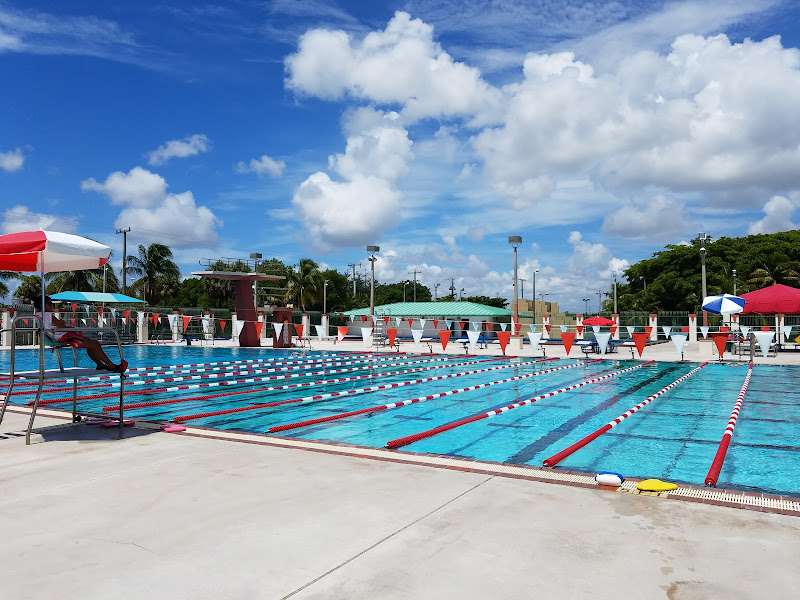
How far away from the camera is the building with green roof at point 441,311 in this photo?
5275 cm

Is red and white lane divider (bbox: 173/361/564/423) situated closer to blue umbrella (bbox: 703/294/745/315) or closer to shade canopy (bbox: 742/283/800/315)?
blue umbrella (bbox: 703/294/745/315)

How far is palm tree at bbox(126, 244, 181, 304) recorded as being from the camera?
2159 inches

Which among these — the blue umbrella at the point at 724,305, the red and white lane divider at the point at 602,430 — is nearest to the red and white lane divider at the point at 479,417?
the red and white lane divider at the point at 602,430

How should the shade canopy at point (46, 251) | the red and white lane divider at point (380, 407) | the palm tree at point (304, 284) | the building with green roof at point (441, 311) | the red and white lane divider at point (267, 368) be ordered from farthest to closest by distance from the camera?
the palm tree at point (304, 284) → the building with green roof at point (441, 311) → the red and white lane divider at point (267, 368) → the red and white lane divider at point (380, 407) → the shade canopy at point (46, 251)

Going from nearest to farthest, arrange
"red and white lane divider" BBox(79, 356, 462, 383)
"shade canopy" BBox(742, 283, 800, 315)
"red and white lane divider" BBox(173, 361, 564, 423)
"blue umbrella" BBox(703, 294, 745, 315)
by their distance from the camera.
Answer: "red and white lane divider" BBox(173, 361, 564, 423), "red and white lane divider" BBox(79, 356, 462, 383), "blue umbrella" BBox(703, 294, 745, 315), "shade canopy" BBox(742, 283, 800, 315)

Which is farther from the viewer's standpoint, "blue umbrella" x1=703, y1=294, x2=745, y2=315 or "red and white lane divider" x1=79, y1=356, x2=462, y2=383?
"blue umbrella" x1=703, y1=294, x2=745, y2=315

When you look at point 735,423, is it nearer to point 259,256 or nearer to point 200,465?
point 200,465

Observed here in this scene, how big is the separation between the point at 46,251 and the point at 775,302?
24970 mm

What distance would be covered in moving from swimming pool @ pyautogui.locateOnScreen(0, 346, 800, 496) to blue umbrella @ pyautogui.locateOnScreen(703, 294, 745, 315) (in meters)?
2.75

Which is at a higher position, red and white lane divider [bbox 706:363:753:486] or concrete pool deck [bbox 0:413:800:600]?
concrete pool deck [bbox 0:413:800:600]

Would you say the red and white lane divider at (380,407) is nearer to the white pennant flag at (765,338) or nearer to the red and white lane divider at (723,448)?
the red and white lane divider at (723,448)

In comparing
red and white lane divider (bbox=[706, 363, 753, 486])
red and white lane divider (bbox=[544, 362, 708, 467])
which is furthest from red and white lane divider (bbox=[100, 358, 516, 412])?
red and white lane divider (bbox=[706, 363, 753, 486])

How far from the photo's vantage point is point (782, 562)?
3.28m

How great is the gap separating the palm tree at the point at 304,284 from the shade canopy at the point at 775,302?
45124 mm
